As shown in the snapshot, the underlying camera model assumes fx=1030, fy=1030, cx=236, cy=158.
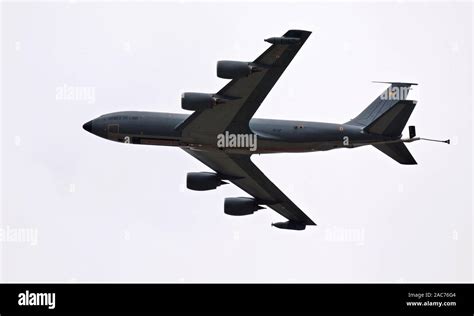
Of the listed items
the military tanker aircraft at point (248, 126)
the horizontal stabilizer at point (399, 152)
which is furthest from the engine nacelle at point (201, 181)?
the horizontal stabilizer at point (399, 152)

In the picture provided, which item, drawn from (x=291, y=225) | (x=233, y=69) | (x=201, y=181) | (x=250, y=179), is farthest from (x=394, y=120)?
(x=291, y=225)

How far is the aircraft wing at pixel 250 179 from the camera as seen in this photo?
224ft

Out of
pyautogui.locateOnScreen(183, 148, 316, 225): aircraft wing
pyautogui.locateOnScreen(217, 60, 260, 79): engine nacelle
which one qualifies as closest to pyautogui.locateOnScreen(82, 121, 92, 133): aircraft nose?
pyautogui.locateOnScreen(183, 148, 316, 225): aircraft wing

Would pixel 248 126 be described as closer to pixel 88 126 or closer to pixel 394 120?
pixel 394 120

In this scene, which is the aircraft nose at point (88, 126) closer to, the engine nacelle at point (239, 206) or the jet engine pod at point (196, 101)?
the jet engine pod at point (196, 101)

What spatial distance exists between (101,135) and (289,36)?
15.3 metres

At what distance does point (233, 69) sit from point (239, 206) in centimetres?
1438

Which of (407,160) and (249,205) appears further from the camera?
(249,205)

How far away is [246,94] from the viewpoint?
2430 inches

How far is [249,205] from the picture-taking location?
7094 centimetres
